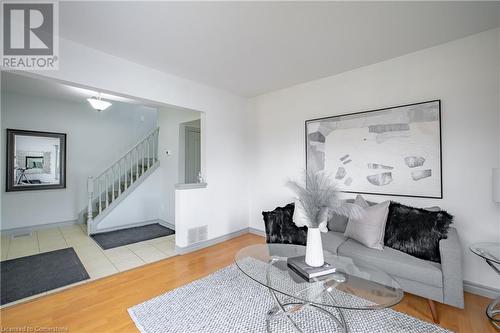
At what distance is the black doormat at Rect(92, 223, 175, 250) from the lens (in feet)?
13.1

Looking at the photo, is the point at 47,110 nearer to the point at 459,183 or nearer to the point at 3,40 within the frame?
the point at 3,40

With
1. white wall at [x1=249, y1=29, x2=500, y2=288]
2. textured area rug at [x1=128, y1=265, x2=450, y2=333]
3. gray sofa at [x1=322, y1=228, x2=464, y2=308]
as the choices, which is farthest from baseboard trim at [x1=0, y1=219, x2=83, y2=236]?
white wall at [x1=249, y1=29, x2=500, y2=288]

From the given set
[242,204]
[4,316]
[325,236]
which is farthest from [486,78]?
[4,316]

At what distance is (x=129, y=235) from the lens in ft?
14.5

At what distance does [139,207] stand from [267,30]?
15.0 ft

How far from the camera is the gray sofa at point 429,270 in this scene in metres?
1.90

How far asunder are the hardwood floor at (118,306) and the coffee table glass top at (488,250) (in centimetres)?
57

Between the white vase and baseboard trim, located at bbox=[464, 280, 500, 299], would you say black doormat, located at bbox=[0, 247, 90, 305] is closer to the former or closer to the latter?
the white vase

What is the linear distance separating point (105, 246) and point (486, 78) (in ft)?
18.2

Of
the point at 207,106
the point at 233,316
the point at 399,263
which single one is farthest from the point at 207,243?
the point at 399,263

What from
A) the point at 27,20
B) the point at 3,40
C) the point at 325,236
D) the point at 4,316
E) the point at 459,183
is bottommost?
the point at 4,316

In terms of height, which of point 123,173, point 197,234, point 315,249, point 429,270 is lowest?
point 197,234

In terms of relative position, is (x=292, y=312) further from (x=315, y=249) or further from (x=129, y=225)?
(x=129, y=225)

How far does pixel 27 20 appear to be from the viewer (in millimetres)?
2121
